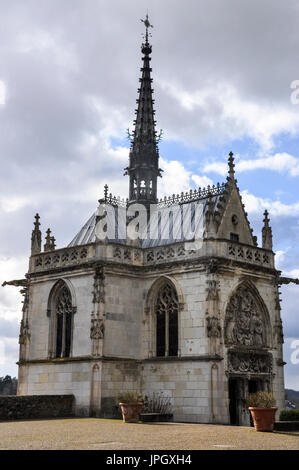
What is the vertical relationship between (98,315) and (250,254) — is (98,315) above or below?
below

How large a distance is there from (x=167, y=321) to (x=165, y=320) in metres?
0.19

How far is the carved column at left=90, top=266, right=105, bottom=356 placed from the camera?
33594 mm

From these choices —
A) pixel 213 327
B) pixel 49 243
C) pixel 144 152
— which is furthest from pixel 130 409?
pixel 144 152

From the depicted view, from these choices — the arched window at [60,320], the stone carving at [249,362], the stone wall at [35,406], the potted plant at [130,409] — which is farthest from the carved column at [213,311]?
the stone wall at [35,406]

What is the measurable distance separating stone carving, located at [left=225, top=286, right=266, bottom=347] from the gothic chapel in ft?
0.19

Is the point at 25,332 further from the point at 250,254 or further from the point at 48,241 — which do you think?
the point at 250,254

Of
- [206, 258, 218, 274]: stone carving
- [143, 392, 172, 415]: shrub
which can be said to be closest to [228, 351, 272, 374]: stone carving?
[143, 392, 172, 415]: shrub

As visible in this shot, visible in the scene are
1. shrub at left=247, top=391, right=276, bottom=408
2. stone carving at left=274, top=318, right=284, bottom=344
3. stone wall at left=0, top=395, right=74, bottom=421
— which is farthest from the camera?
stone carving at left=274, top=318, right=284, bottom=344

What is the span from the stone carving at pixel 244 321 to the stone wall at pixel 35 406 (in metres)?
8.57

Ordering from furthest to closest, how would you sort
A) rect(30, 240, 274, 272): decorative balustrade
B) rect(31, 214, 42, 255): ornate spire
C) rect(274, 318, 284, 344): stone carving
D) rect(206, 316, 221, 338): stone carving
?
1. rect(31, 214, 42, 255): ornate spire
2. rect(274, 318, 284, 344): stone carving
3. rect(30, 240, 274, 272): decorative balustrade
4. rect(206, 316, 221, 338): stone carving

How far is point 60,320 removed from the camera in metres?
36.9

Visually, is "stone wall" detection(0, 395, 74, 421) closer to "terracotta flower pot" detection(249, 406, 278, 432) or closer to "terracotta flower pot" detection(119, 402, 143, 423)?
"terracotta flower pot" detection(119, 402, 143, 423)
